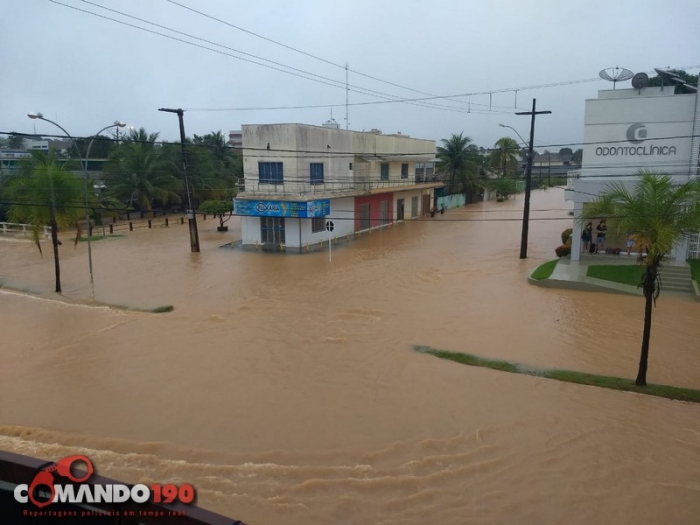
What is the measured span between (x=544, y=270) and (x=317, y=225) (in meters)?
13.4

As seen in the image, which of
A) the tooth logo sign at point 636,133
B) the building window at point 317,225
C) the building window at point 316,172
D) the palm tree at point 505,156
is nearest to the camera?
the tooth logo sign at point 636,133

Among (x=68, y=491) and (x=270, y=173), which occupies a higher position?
(x=270, y=173)

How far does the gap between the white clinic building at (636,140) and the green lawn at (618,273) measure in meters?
1.95

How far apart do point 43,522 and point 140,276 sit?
22036 millimetres

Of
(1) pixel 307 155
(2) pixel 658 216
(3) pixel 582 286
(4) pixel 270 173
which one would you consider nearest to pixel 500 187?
(1) pixel 307 155

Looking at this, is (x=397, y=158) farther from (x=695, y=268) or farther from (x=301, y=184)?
(x=695, y=268)

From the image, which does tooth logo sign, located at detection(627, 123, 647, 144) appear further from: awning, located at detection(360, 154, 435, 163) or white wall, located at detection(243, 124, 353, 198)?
awning, located at detection(360, 154, 435, 163)

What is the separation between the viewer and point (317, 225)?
103ft

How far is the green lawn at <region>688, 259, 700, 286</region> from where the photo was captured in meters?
20.1

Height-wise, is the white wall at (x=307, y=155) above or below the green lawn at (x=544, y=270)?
above

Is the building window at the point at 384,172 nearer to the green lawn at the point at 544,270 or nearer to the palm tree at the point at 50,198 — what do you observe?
the green lawn at the point at 544,270

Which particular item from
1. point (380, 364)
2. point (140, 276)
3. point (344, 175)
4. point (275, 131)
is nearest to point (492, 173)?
point (344, 175)

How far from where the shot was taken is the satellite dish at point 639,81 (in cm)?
2308

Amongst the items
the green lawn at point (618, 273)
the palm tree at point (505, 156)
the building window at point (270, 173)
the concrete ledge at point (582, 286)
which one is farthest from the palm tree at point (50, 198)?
the palm tree at point (505, 156)
